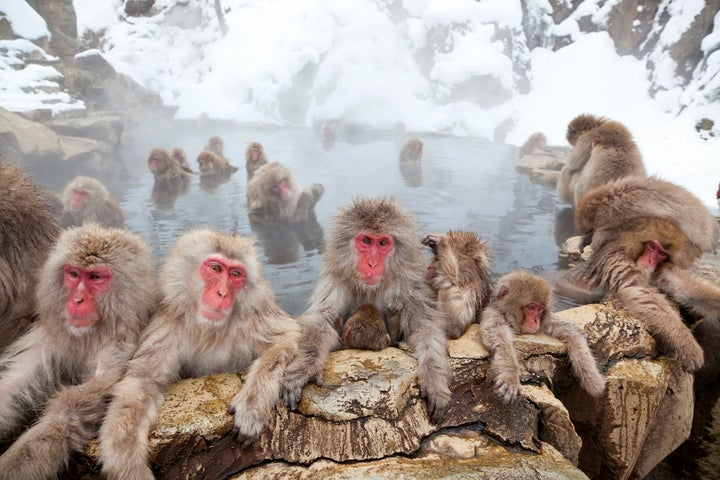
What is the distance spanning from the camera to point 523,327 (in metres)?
2.73

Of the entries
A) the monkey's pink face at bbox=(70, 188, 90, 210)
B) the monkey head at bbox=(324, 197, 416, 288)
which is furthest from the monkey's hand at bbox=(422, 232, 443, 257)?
the monkey's pink face at bbox=(70, 188, 90, 210)

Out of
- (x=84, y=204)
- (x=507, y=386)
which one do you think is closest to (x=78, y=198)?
(x=84, y=204)

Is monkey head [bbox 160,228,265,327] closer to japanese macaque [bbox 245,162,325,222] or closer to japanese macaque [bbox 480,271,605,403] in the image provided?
japanese macaque [bbox 480,271,605,403]

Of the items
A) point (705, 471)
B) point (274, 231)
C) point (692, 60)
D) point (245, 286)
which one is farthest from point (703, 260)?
point (692, 60)

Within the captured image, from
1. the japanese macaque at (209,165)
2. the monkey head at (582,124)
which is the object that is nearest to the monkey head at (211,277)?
the monkey head at (582,124)

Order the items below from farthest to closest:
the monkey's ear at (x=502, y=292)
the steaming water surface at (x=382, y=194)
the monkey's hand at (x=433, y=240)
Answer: the steaming water surface at (x=382, y=194)
the monkey's hand at (x=433, y=240)
the monkey's ear at (x=502, y=292)

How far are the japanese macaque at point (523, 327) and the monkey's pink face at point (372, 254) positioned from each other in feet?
2.28

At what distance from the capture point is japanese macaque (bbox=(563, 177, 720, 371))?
2979 millimetres

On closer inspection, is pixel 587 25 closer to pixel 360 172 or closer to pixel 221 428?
pixel 360 172

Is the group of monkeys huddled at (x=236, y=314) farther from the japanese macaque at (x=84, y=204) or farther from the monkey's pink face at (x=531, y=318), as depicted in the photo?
the japanese macaque at (x=84, y=204)

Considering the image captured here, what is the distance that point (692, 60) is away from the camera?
12.2 m

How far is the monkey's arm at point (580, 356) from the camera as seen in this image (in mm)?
2475

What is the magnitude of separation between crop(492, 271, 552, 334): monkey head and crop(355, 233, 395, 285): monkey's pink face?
2.61ft

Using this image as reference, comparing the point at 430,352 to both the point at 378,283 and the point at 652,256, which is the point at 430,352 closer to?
the point at 378,283
